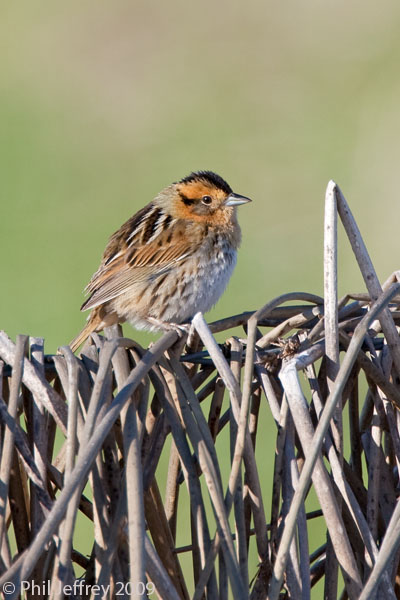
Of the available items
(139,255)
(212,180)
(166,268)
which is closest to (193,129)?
(212,180)


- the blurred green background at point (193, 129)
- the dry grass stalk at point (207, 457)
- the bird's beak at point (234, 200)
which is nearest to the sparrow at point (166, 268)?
the bird's beak at point (234, 200)

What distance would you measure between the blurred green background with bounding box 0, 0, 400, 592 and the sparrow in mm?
1608

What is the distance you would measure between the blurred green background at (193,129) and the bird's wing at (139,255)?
1614mm

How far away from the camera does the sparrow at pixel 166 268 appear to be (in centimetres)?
356

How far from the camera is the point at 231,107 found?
8.54 meters

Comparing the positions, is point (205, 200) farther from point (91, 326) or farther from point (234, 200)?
point (91, 326)

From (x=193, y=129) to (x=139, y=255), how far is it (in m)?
4.66

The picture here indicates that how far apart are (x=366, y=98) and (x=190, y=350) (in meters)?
6.18

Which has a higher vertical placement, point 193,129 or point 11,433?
point 193,129

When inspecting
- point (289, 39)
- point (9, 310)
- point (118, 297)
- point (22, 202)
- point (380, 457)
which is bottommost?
point (380, 457)

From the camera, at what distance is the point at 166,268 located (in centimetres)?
361

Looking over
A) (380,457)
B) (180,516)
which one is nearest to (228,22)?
(180,516)

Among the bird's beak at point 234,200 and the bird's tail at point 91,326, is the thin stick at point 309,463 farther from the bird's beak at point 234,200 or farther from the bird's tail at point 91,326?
the bird's beak at point 234,200

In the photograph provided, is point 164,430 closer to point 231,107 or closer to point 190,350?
point 190,350
